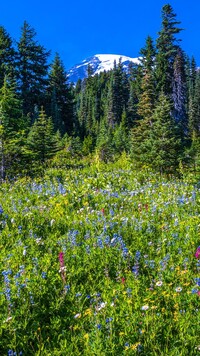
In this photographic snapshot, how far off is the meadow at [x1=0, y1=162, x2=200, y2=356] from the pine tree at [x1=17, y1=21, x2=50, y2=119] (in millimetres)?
41528

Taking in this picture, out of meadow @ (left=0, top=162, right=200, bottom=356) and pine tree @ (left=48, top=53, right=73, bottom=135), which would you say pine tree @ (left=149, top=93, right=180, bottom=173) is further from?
pine tree @ (left=48, top=53, right=73, bottom=135)

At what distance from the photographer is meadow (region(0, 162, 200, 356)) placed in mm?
3184

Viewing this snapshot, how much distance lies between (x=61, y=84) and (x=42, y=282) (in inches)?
2099

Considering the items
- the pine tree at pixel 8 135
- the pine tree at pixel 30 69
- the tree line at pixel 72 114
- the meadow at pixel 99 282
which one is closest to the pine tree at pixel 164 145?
the tree line at pixel 72 114

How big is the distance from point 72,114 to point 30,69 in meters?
11.9

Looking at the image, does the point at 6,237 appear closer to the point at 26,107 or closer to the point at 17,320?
the point at 17,320

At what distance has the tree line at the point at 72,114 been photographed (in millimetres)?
15727

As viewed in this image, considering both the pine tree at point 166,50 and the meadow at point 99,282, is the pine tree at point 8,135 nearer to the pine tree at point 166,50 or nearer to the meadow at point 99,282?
the meadow at point 99,282

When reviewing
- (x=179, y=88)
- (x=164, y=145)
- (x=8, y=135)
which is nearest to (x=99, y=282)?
(x=8, y=135)

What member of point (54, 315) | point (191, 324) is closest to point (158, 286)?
point (191, 324)

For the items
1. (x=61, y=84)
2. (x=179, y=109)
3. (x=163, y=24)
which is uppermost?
(x=163, y=24)

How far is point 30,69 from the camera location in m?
47.3

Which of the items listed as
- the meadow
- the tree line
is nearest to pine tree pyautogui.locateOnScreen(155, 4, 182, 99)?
the tree line

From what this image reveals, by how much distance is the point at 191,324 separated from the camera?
329 cm
